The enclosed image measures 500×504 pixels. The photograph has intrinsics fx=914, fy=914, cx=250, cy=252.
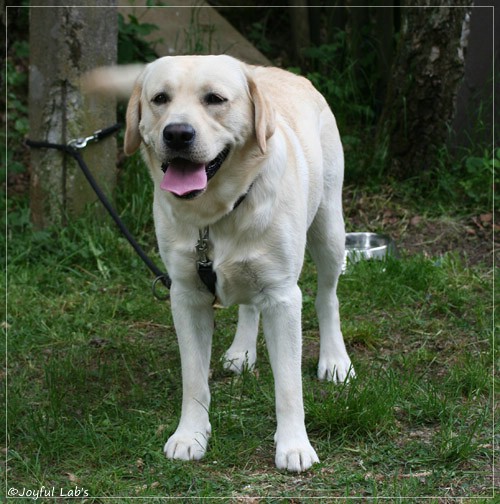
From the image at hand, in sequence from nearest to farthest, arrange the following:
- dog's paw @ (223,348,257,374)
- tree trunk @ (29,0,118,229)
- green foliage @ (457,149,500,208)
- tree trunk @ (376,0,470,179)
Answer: dog's paw @ (223,348,257,374) → tree trunk @ (29,0,118,229) → tree trunk @ (376,0,470,179) → green foliage @ (457,149,500,208)

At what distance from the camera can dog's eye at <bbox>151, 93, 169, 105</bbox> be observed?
3334 millimetres

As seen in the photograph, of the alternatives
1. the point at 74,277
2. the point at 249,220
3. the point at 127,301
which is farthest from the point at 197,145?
the point at 74,277

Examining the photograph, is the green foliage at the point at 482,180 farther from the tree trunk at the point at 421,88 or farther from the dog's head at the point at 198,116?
the dog's head at the point at 198,116

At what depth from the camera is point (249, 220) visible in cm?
342

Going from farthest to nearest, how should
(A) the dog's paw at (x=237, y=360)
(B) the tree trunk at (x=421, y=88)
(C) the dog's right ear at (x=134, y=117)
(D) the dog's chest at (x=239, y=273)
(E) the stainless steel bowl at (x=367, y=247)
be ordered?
(B) the tree trunk at (x=421, y=88) < (E) the stainless steel bowl at (x=367, y=247) < (A) the dog's paw at (x=237, y=360) < (C) the dog's right ear at (x=134, y=117) < (D) the dog's chest at (x=239, y=273)

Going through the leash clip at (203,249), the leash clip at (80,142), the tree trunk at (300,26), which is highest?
the tree trunk at (300,26)

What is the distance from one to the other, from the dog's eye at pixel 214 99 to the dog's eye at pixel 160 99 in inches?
6.0

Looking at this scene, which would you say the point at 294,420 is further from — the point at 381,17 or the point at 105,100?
the point at 381,17

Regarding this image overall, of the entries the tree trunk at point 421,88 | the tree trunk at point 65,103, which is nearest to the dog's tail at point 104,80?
the tree trunk at point 65,103

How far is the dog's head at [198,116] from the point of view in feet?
10.5

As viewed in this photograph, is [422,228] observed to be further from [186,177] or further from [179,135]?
[179,135]

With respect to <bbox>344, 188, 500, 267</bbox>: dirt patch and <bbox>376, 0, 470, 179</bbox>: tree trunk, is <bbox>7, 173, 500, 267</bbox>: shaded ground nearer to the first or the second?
<bbox>344, 188, 500, 267</bbox>: dirt patch

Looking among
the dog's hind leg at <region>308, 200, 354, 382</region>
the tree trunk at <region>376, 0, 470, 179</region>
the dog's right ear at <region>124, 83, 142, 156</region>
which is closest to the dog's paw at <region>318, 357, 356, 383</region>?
the dog's hind leg at <region>308, 200, 354, 382</region>

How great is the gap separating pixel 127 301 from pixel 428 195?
94.3 inches
